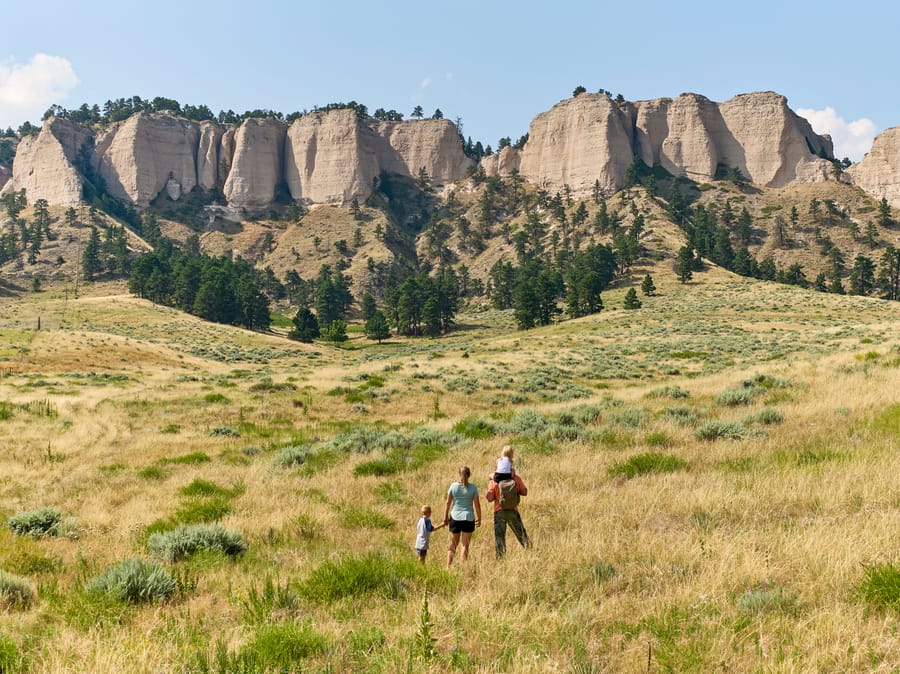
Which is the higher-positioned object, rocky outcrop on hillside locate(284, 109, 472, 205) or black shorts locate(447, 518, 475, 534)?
rocky outcrop on hillside locate(284, 109, 472, 205)

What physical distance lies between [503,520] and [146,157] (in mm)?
211058

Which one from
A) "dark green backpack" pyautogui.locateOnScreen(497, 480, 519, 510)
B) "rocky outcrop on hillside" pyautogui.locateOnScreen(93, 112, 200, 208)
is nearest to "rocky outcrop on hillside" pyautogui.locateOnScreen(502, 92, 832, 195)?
"rocky outcrop on hillside" pyautogui.locateOnScreen(93, 112, 200, 208)

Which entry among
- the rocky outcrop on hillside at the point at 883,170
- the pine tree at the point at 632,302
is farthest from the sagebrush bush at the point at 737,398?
the rocky outcrop on hillside at the point at 883,170

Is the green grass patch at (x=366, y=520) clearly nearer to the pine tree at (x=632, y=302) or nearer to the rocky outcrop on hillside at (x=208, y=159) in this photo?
the pine tree at (x=632, y=302)

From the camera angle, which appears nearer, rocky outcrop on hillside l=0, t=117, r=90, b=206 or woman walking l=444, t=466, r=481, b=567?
woman walking l=444, t=466, r=481, b=567

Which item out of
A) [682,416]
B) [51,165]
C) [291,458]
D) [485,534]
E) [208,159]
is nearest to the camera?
[485,534]

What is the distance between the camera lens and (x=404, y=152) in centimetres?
19488

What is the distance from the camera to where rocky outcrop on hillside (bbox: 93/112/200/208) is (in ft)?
586

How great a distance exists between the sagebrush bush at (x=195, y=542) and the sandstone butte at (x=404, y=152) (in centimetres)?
16586

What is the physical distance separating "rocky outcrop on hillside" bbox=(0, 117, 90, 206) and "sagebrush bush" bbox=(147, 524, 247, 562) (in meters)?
197

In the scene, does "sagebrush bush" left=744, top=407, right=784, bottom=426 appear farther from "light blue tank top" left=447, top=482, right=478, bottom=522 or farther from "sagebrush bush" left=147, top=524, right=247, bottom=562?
"sagebrush bush" left=147, top=524, right=247, bottom=562

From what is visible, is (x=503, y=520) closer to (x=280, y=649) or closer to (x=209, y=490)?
(x=280, y=649)

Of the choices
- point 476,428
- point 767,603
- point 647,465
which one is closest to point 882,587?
point 767,603

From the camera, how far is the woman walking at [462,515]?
668 centimetres
